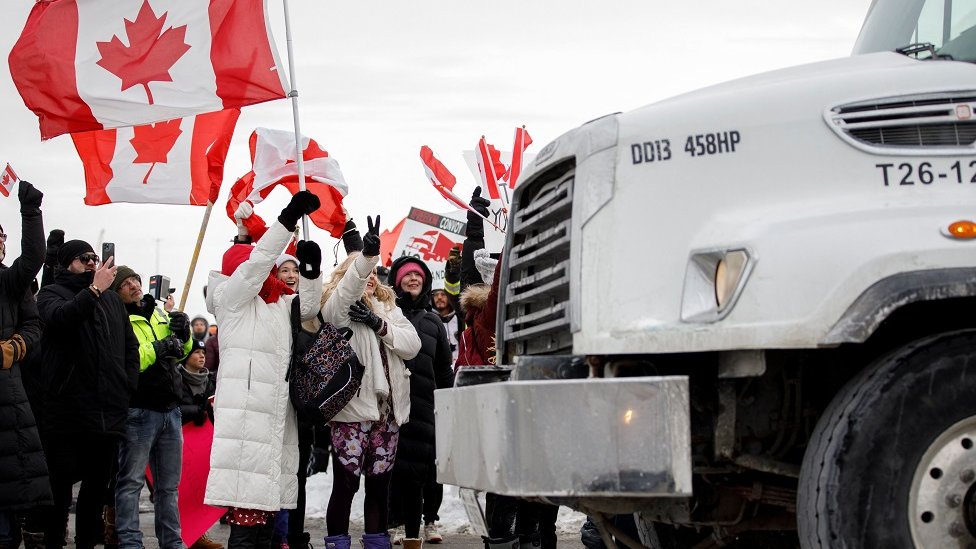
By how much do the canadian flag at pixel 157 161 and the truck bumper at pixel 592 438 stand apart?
7.28 m

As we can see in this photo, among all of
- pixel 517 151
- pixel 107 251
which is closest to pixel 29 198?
pixel 107 251

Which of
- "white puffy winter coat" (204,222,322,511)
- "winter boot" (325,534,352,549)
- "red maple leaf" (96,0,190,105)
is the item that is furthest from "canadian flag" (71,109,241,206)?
"winter boot" (325,534,352,549)

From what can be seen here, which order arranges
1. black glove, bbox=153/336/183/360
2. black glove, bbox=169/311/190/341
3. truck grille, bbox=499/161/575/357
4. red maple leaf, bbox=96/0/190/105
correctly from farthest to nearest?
red maple leaf, bbox=96/0/190/105 → black glove, bbox=169/311/190/341 → black glove, bbox=153/336/183/360 → truck grille, bbox=499/161/575/357

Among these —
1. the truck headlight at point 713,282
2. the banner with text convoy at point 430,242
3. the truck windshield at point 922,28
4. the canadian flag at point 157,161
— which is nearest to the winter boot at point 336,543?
the canadian flag at point 157,161

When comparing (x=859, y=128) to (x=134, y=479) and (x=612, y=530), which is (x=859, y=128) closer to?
(x=612, y=530)

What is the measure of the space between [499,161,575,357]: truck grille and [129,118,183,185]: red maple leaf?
6503 mm

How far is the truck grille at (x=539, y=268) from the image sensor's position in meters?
4.83

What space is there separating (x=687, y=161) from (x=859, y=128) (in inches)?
22.6

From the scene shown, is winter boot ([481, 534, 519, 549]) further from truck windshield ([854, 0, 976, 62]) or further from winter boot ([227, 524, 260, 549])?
truck windshield ([854, 0, 976, 62])

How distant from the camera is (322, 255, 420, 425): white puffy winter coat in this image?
856 centimetres

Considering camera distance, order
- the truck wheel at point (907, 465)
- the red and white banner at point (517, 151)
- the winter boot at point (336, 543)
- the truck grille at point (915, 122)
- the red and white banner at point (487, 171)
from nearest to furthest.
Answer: the truck wheel at point (907, 465), the truck grille at point (915, 122), the winter boot at point (336, 543), the red and white banner at point (487, 171), the red and white banner at point (517, 151)

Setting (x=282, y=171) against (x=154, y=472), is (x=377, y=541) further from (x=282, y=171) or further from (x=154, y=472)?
(x=282, y=171)

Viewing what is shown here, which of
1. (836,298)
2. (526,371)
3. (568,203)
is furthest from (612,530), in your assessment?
(836,298)

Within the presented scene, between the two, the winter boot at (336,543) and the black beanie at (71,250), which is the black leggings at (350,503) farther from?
the black beanie at (71,250)
